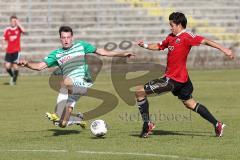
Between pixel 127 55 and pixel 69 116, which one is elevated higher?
pixel 127 55

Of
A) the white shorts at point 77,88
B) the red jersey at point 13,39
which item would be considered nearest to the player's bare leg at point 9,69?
the red jersey at point 13,39

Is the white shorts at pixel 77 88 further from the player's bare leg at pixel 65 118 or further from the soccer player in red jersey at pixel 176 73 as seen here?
the soccer player in red jersey at pixel 176 73

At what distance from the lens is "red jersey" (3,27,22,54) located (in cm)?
2511

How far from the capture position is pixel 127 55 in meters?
12.1

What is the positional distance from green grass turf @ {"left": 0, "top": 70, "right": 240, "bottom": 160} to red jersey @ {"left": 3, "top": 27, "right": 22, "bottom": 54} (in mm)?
3832

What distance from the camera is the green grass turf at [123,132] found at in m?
10.2

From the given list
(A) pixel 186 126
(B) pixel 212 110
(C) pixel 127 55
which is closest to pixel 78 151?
(C) pixel 127 55

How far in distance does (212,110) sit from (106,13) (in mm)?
17323

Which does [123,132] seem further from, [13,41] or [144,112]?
[13,41]

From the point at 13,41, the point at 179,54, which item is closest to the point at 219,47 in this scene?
the point at 179,54

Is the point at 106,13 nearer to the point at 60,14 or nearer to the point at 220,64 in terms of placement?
the point at 60,14

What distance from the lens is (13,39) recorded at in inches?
989

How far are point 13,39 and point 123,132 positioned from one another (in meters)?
13.1

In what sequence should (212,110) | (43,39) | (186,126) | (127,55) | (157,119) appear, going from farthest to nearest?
(43,39)
(212,110)
(157,119)
(186,126)
(127,55)
